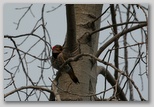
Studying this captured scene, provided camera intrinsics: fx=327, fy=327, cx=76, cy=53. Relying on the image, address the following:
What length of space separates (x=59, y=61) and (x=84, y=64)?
136mm

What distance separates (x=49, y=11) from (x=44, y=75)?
1.03 feet

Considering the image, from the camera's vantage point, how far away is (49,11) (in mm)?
1592

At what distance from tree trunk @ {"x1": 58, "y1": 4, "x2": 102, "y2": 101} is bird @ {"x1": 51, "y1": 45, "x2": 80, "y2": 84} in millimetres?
24

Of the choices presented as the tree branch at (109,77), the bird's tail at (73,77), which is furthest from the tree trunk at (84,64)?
the tree branch at (109,77)

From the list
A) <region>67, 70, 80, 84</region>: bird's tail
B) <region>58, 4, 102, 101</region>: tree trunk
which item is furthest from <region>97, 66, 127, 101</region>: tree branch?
<region>67, 70, 80, 84</region>: bird's tail

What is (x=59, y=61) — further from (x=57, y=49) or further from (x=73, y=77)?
(x=73, y=77)

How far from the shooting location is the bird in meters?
1.39

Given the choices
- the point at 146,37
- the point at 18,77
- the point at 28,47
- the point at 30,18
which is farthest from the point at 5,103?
the point at 146,37

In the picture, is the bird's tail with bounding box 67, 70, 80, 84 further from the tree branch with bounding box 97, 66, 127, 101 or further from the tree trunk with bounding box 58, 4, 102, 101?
the tree branch with bounding box 97, 66, 127, 101

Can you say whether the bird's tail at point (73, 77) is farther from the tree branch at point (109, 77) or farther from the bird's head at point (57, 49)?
the tree branch at point (109, 77)

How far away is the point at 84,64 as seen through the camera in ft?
4.73

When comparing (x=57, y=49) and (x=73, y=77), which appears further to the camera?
(x=57, y=49)

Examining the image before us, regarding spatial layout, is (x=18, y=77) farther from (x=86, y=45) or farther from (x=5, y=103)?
(x=86, y=45)

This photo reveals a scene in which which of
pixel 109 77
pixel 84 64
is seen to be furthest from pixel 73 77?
pixel 109 77
